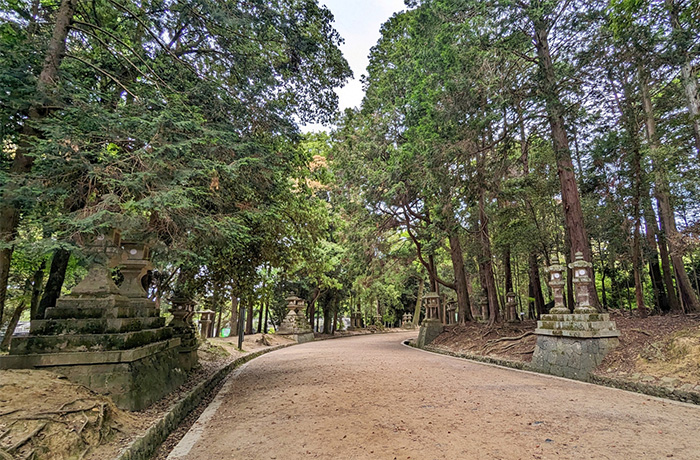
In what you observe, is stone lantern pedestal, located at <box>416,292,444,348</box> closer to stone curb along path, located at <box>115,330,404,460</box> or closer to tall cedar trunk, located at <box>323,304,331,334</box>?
stone curb along path, located at <box>115,330,404,460</box>

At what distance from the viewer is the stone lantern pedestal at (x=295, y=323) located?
750 inches

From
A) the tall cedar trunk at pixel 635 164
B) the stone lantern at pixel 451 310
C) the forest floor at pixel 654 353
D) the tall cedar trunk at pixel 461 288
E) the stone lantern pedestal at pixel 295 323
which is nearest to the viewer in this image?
the forest floor at pixel 654 353

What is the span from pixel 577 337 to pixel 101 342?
815cm

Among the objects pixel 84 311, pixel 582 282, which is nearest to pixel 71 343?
pixel 84 311

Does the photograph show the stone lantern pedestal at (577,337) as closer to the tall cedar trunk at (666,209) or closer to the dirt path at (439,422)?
the dirt path at (439,422)

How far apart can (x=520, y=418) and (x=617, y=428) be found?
94 centimetres

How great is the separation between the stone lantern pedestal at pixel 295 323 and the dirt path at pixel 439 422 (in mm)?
12527

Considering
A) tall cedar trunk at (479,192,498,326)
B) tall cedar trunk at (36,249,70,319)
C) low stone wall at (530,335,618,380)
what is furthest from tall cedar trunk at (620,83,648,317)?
tall cedar trunk at (36,249,70,319)

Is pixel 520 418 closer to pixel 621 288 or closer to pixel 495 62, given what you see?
pixel 495 62

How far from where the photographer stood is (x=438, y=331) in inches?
580

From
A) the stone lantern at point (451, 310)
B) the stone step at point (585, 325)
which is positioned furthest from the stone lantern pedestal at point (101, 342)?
the stone lantern at point (451, 310)

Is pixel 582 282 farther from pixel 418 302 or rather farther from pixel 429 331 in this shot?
pixel 418 302

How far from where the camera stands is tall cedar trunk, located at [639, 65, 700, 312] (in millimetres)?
8539

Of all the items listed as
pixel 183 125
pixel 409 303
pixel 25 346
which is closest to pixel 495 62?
pixel 183 125
